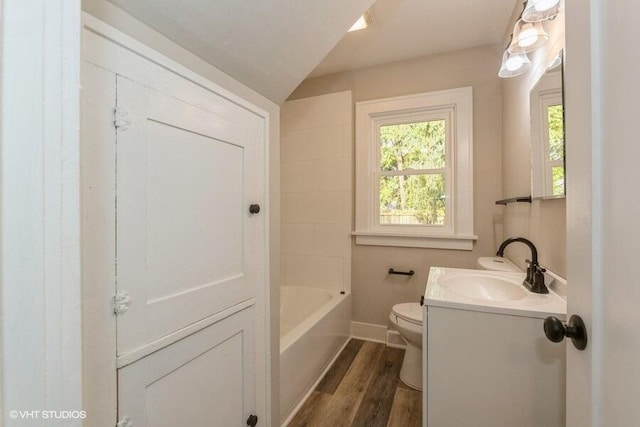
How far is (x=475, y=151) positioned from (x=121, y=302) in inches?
97.5

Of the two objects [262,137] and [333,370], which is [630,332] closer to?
[262,137]

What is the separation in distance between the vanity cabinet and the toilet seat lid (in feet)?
2.19

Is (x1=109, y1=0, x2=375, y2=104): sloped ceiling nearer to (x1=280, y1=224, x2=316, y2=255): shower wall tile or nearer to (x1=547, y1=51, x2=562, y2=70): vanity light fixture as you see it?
(x1=547, y1=51, x2=562, y2=70): vanity light fixture

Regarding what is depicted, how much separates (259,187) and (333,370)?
160 cm

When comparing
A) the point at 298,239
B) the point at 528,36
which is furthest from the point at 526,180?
the point at 298,239

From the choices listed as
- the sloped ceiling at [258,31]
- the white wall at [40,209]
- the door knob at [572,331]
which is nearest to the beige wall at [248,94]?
Result: the sloped ceiling at [258,31]

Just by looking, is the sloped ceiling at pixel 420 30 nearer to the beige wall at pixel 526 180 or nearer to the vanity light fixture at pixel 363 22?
the vanity light fixture at pixel 363 22

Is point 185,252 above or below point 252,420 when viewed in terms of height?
above

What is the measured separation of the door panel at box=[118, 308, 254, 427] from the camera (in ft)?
2.66

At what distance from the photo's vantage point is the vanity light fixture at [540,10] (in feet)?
3.76

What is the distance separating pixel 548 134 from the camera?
1352mm

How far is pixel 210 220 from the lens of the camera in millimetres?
1036

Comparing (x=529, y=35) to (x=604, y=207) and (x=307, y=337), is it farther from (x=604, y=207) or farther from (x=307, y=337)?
(x=307, y=337)

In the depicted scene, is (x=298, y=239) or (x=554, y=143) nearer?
(x=554, y=143)
